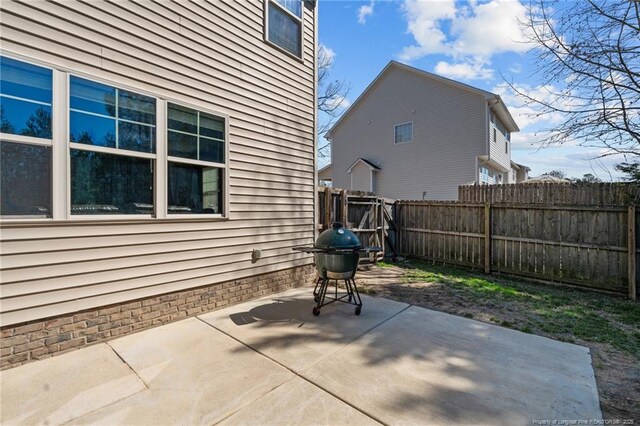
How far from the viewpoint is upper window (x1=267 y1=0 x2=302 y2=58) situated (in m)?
5.14

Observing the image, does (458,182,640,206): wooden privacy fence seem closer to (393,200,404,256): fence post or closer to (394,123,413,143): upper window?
(393,200,404,256): fence post

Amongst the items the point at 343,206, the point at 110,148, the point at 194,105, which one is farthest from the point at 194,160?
the point at 343,206

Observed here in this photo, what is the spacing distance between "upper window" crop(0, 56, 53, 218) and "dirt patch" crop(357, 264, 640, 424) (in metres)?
4.55

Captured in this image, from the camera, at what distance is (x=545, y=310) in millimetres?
4578

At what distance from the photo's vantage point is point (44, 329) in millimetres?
2883

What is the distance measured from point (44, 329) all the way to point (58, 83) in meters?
2.33

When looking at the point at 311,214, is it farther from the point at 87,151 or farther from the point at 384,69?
the point at 384,69

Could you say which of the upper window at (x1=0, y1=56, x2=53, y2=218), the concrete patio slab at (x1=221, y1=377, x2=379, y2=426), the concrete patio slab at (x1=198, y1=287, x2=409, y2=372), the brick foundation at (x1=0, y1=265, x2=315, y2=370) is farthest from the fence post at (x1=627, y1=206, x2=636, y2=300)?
the upper window at (x1=0, y1=56, x2=53, y2=218)

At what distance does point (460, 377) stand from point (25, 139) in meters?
4.38

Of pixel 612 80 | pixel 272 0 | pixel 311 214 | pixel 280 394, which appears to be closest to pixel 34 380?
pixel 280 394

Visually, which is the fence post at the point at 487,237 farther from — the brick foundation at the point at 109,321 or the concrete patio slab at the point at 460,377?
the brick foundation at the point at 109,321

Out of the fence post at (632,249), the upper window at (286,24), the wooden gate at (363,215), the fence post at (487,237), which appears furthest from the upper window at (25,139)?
the fence post at (632,249)

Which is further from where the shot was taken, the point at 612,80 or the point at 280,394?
the point at 612,80

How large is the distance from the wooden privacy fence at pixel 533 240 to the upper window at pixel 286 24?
17.4ft
